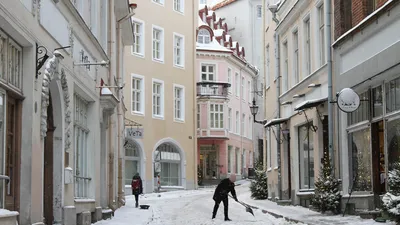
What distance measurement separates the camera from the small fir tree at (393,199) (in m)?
12.9

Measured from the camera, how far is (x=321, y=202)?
19281 millimetres

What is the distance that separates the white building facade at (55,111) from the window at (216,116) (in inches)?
1323

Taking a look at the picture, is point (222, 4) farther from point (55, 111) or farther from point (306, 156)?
point (55, 111)

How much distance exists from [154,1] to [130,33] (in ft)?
50.6

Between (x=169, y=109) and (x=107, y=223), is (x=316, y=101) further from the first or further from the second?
(x=169, y=109)

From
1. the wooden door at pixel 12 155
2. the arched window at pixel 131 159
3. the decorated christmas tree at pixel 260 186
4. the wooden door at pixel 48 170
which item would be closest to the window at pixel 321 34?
the wooden door at pixel 48 170

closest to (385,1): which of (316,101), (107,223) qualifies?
(316,101)

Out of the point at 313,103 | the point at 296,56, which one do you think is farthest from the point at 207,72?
the point at 313,103

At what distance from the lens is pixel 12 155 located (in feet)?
35.7

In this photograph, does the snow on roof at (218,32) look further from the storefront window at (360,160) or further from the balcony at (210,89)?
the storefront window at (360,160)

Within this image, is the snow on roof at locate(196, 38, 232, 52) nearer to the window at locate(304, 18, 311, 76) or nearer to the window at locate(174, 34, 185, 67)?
the window at locate(174, 34, 185, 67)

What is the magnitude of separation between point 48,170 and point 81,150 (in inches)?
132

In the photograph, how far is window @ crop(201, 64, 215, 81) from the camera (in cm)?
5606

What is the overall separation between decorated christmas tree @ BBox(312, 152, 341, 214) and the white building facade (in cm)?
A: 548
